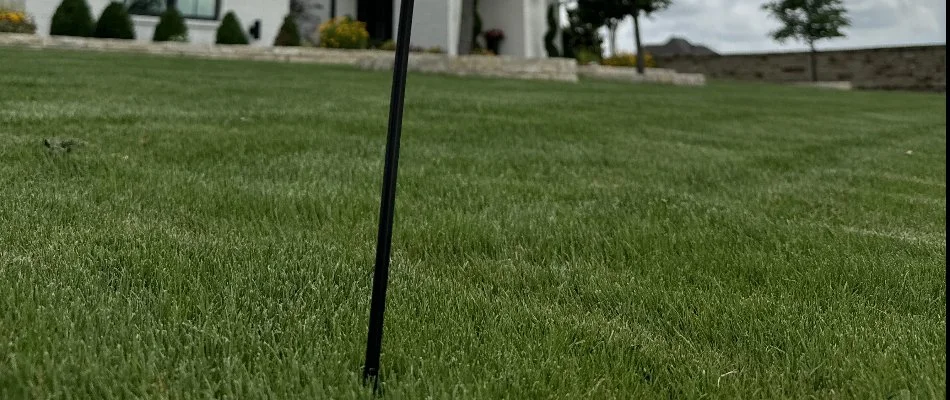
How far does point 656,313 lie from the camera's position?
5.62 feet

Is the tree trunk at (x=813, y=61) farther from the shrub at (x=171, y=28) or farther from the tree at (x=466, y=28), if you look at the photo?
the shrub at (x=171, y=28)

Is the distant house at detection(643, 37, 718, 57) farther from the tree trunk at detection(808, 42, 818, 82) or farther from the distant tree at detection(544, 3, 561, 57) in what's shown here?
the distant tree at detection(544, 3, 561, 57)

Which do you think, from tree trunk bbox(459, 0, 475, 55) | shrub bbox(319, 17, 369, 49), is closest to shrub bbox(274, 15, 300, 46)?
shrub bbox(319, 17, 369, 49)

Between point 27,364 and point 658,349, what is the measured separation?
1268 millimetres

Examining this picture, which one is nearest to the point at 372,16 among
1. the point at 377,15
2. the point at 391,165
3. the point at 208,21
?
the point at 377,15

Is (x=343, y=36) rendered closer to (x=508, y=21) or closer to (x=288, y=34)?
(x=288, y=34)

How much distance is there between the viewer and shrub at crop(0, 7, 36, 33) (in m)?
15.9

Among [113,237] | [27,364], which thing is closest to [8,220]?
[113,237]

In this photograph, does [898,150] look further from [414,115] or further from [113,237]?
[113,237]

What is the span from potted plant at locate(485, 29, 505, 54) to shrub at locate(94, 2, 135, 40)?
11695 mm

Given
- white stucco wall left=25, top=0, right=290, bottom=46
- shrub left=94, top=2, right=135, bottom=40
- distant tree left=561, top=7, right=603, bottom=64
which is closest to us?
shrub left=94, top=2, right=135, bottom=40

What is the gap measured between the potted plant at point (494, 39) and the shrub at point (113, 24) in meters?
11.7

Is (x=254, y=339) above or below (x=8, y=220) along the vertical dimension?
below

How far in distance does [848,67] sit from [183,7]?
28708 millimetres
